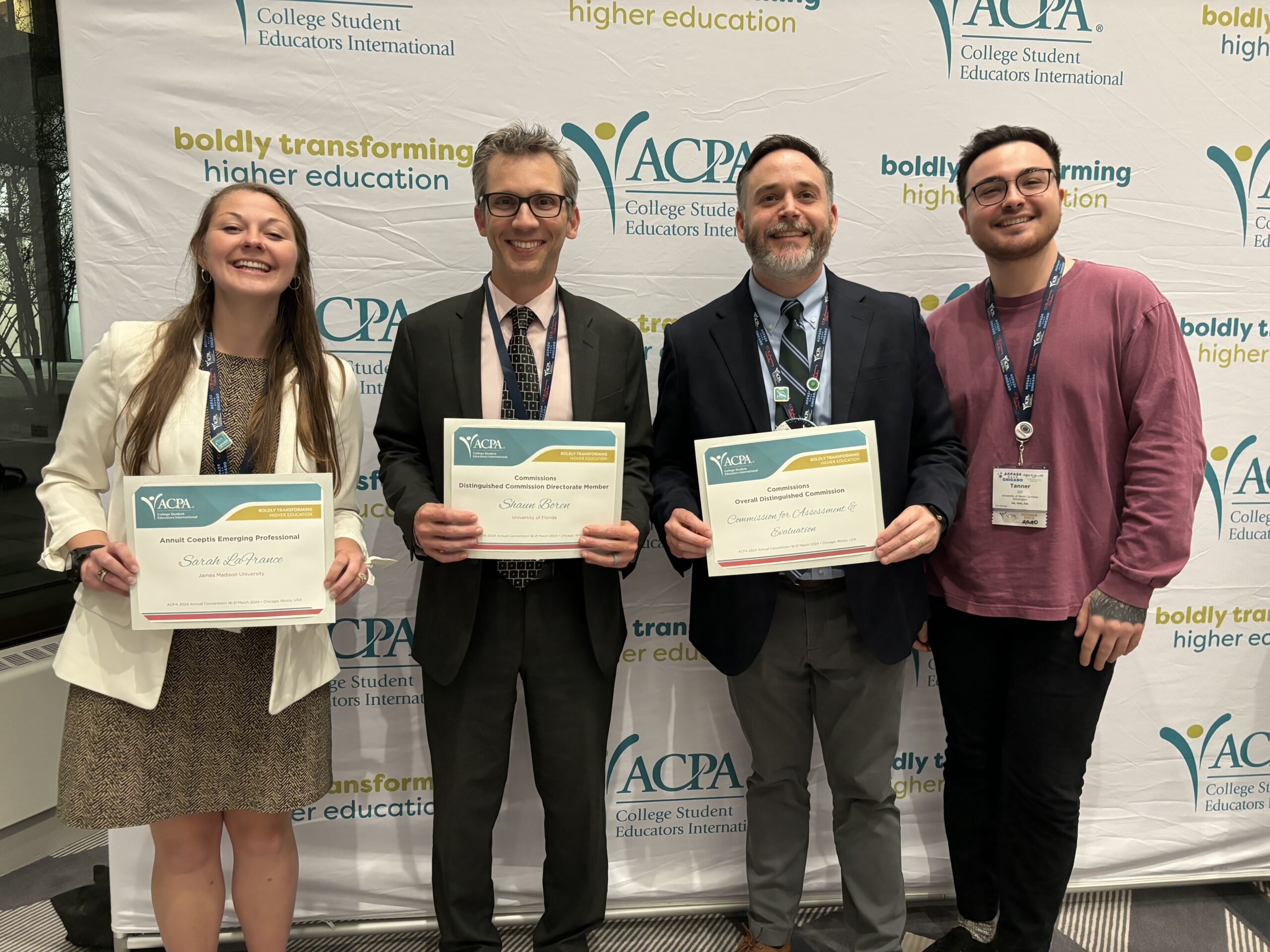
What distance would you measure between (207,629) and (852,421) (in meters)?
1.55

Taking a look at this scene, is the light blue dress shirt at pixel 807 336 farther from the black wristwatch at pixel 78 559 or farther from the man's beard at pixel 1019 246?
the black wristwatch at pixel 78 559

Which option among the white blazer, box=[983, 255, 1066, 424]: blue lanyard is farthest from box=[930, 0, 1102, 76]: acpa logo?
the white blazer

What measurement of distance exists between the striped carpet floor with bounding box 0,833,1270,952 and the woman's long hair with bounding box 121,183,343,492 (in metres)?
1.55

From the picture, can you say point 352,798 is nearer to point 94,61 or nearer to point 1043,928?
point 1043,928

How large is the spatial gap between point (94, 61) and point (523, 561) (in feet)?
6.02

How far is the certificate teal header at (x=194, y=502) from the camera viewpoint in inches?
61.6

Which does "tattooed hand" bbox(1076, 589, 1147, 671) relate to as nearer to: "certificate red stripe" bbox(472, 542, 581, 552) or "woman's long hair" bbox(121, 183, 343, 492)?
"certificate red stripe" bbox(472, 542, 581, 552)

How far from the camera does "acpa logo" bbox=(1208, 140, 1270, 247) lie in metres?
2.41

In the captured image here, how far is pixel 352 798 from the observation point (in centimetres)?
238

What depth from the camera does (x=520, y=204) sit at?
1773 millimetres

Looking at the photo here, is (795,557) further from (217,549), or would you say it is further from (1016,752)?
(217,549)

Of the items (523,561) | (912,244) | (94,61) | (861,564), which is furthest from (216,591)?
(912,244)

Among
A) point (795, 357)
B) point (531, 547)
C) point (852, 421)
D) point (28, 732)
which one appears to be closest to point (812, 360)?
point (795, 357)

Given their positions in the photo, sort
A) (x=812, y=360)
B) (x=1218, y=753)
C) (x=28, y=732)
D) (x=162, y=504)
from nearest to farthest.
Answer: (x=162, y=504) < (x=812, y=360) < (x=1218, y=753) < (x=28, y=732)
